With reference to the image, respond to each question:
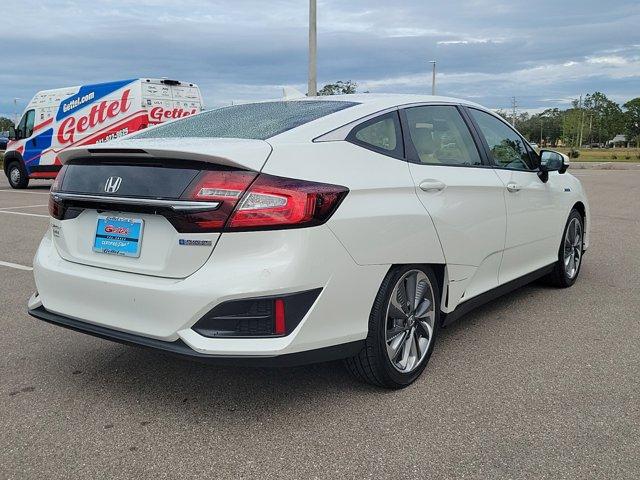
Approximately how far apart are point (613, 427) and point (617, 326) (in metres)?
1.72

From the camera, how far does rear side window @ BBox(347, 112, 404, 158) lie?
3.25 m

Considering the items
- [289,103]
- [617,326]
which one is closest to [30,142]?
[289,103]

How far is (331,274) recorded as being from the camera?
2.85m

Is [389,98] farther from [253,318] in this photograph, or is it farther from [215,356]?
[215,356]

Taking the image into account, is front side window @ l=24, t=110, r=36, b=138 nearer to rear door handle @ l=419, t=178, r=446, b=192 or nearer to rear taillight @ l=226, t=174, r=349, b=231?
rear door handle @ l=419, t=178, r=446, b=192

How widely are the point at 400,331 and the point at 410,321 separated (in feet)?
0.33

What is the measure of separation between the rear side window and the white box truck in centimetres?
1256

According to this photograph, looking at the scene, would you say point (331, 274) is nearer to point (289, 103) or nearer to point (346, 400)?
point (346, 400)

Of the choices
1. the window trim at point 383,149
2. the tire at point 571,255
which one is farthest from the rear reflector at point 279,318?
the tire at point 571,255

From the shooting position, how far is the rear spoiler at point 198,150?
109 inches

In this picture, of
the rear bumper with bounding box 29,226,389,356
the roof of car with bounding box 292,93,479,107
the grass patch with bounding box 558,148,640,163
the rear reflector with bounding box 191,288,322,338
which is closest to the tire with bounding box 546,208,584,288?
the roof of car with bounding box 292,93,479,107

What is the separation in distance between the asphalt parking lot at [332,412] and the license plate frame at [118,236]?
0.81 m

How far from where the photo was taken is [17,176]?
60.6 feet

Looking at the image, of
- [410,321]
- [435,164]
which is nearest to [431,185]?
[435,164]
